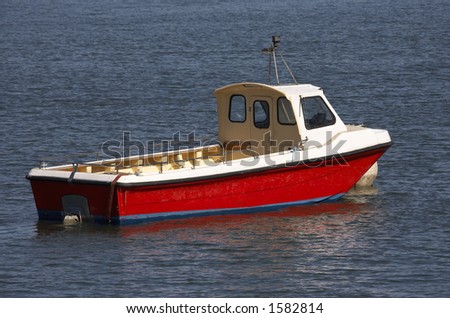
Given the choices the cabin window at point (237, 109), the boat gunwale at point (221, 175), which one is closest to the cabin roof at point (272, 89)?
the cabin window at point (237, 109)

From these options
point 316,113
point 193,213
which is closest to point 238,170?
point 193,213

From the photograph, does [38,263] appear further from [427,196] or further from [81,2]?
[81,2]

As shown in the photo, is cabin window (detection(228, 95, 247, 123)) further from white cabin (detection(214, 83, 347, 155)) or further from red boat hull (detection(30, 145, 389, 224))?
red boat hull (detection(30, 145, 389, 224))

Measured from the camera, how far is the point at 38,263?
2314cm

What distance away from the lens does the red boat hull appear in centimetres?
2470

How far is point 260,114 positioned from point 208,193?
2.82m

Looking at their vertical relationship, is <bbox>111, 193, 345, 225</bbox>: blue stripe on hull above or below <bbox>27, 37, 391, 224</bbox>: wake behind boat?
below

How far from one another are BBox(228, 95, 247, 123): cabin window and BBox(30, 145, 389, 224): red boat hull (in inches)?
83.3

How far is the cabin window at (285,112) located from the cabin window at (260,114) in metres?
0.36

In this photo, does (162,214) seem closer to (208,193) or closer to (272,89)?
(208,193)

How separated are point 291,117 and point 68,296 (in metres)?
7.57

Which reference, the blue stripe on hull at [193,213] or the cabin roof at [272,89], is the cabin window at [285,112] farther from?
the blue stripe on hull at [193,213]

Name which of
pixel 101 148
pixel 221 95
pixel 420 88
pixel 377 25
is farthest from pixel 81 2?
pixel 221 95

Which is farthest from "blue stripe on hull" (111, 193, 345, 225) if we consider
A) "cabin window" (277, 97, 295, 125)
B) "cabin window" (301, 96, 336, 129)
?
"cabin window" (277, 97, 295, 125)
